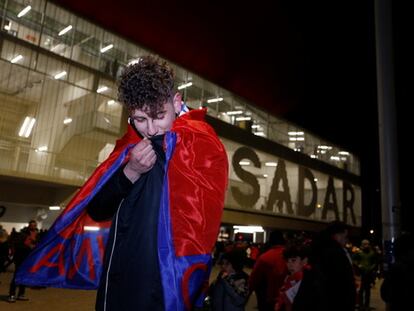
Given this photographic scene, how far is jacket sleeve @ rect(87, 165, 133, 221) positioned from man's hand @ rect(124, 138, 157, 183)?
0.06 m

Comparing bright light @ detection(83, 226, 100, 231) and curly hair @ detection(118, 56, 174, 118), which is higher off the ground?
curly hair @ detection(118, 56, 174, 118)

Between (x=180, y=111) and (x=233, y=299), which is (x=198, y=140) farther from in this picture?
(x=233, y=299)

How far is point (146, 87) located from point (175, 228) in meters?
0.58

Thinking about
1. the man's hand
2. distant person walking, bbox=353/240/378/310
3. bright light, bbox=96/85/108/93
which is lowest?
distant person walking, bbox=353/240/378/310

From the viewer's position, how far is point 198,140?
1618 millimetres

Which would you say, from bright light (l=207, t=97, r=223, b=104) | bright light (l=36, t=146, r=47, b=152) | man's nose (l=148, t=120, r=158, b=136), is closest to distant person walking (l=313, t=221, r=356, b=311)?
man's nose (l=148, t=120, r=158, b=136)

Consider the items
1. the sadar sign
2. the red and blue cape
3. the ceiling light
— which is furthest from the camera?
the ceiling light

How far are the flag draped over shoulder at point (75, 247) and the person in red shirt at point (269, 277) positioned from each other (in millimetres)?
4500

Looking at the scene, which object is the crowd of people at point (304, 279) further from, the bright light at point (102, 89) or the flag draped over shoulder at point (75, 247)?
the bright light at point (102, 89)

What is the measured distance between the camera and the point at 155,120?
171 centimetres

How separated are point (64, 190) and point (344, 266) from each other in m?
14.1

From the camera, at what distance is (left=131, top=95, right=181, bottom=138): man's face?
1696mm

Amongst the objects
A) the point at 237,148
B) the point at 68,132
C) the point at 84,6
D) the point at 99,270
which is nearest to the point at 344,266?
the point at 99,270

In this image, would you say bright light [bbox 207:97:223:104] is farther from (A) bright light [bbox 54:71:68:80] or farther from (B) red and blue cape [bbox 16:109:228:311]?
(B) red and blue cape [bbox 16:109:228:311]
